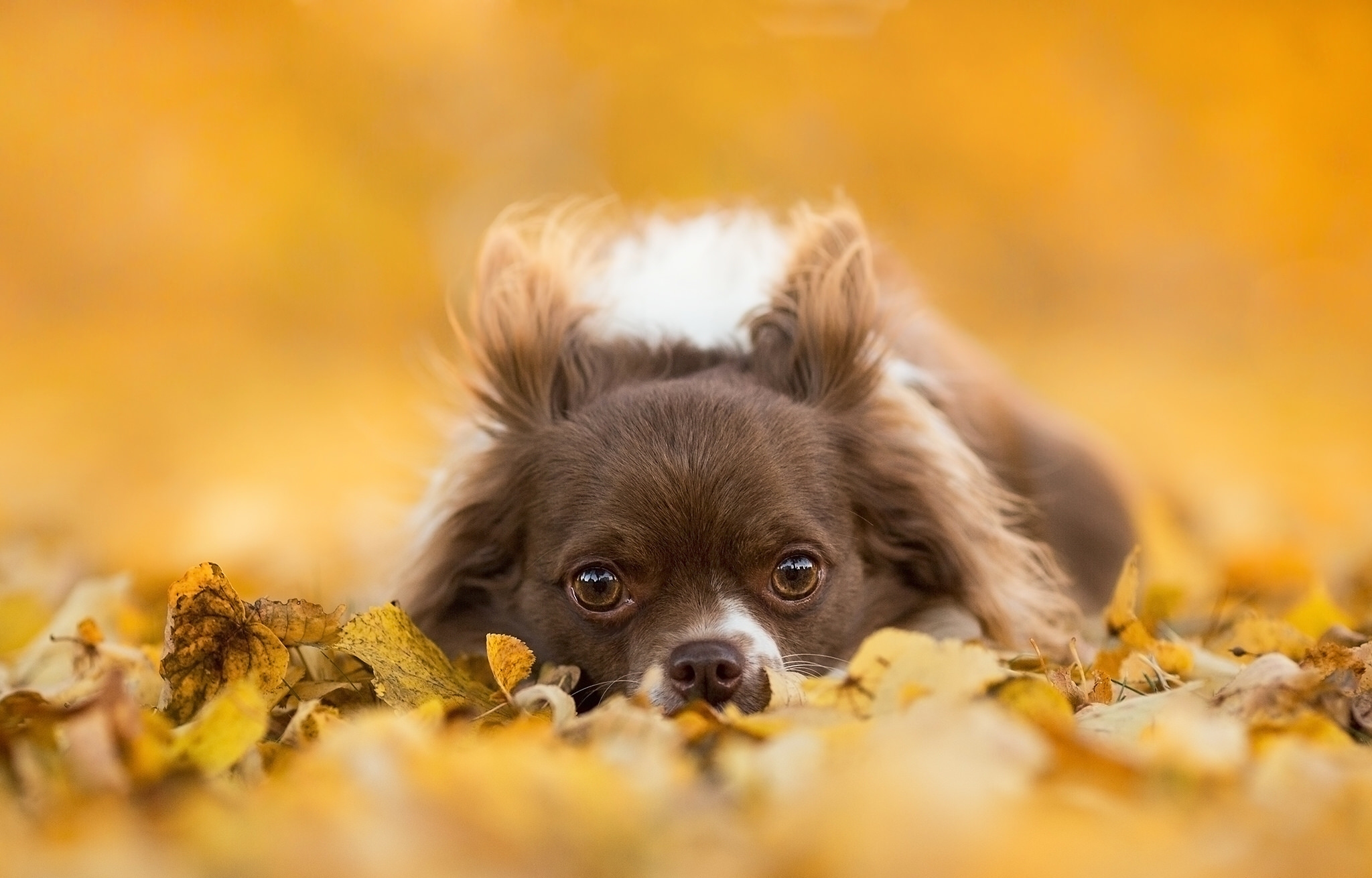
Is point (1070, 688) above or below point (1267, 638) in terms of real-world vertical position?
below

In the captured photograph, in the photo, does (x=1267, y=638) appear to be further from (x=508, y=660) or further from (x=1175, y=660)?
(x=508, y=660)

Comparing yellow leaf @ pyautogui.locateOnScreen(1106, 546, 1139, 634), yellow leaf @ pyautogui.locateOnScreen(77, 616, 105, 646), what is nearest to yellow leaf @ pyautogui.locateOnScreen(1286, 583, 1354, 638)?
yellow leaf @ pyautogui.locateOnScreen(1106, 546, 1139, 634)

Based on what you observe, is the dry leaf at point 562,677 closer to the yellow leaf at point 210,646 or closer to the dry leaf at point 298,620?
the dry leaf at point 298,620

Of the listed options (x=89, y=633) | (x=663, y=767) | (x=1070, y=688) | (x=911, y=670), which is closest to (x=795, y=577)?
(x=1070, y=688)

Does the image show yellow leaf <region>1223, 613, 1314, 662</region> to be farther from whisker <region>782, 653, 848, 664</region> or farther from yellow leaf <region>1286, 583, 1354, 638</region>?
whisker <region>782, 653, 848, 664</region>

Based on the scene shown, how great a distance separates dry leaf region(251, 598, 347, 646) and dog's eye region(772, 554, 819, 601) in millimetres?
1099

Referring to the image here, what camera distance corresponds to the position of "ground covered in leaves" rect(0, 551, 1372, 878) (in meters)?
1.46

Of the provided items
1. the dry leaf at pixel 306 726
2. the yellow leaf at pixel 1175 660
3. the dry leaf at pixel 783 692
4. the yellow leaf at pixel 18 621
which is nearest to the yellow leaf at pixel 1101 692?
the yellow leaf at pixel 1175 660

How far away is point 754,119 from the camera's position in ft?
33.8

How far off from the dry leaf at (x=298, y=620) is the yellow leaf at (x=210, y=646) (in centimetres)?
5

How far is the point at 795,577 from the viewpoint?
3.30m

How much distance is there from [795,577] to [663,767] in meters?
1.52

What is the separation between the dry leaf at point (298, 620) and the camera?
2.69 metres

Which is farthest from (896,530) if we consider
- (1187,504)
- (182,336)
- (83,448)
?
(182,336)
